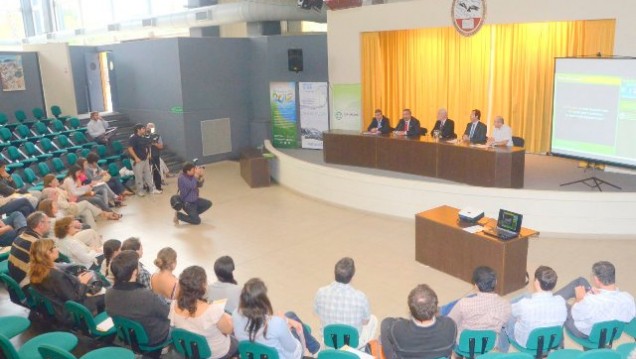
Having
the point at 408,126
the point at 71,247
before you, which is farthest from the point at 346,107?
the point at 71,247

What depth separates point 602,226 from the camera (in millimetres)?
7969

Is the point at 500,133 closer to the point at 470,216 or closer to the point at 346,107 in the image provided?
the point at 470,216

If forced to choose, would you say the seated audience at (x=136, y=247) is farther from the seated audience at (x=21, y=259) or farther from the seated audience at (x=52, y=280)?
the seated audience at (x=21, y=259)

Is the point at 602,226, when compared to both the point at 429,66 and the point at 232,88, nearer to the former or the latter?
the point at 429,66

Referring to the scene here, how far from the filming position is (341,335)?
4.25 meters

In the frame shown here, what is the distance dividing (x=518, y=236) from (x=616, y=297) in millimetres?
1995

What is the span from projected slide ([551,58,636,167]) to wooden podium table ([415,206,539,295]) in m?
2.72

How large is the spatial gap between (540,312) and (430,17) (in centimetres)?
749

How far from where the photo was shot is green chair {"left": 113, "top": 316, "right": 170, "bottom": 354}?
432 centimetres

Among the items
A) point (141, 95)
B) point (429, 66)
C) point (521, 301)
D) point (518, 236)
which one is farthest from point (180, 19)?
point (521, 301)

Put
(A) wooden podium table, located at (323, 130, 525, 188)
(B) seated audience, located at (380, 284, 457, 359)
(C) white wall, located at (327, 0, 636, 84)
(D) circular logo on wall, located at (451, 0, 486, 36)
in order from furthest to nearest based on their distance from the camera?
(D) circular logo on wall, located at (451, 0, 486, 36), (A) wooden podium table, located at (323, 130, 525, 188), (C) white wall, located at (327, 0, 636, 84), (B) seated audience, located at (380, 284, 457, 359)

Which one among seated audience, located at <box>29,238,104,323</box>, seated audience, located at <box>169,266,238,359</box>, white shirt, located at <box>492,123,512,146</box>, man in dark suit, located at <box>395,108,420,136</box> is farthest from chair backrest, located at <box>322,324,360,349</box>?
man in dark suit, located at <box>395,108,420,136</box>

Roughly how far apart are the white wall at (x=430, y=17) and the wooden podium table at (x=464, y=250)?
3872 millimetres

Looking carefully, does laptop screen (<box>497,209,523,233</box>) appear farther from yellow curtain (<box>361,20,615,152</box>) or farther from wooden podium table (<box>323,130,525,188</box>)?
yellow curtain (<box>361,20,615,152</box>)
